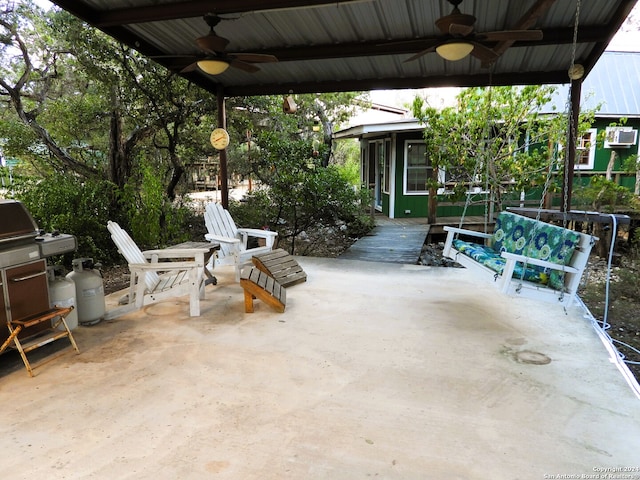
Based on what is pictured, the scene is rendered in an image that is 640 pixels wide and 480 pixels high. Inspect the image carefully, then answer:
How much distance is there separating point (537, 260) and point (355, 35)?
2974 mm

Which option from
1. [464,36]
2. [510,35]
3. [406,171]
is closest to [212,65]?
[464,36]

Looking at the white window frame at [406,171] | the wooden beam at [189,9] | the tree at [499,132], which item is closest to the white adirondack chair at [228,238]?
the wooden beam at [189,9]

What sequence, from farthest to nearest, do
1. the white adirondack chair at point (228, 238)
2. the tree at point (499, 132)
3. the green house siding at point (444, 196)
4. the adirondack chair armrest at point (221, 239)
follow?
1. the green house siding at point (444, 196)
2. the tree at point (499, 132)
3. the white adirondack chair at point (228, 238)
4. the adirondack chair armrest at point (221, 239)

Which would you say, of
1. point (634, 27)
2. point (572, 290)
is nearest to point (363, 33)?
point (572, 290)

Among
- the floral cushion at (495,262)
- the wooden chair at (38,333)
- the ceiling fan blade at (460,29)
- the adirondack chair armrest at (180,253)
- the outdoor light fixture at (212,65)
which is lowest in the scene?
the wooden chair at (38,333)

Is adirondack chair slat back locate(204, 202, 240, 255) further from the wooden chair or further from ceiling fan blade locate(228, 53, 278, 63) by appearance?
the wooden chair

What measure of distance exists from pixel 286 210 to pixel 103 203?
3060 millimetres

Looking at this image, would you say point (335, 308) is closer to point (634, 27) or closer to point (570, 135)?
point (570, 135)

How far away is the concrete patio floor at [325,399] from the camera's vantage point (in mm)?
1924

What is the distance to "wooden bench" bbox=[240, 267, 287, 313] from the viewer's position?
3.82 m

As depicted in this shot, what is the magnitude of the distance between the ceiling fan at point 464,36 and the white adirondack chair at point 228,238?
9.22 feet

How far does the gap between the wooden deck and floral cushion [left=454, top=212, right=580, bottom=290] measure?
167cm

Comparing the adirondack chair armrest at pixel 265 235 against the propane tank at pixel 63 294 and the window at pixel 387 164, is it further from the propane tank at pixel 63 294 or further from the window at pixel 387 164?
the window at pixel 387 164

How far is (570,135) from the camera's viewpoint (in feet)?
16.5
